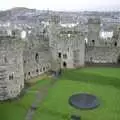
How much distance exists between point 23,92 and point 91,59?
75.9ft

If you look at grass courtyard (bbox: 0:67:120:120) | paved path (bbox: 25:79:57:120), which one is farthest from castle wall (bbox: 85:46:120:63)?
paved path (bbox: 25:79:57:120)

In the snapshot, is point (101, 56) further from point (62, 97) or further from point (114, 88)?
point (62, 97)

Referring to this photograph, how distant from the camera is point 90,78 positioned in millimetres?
51031

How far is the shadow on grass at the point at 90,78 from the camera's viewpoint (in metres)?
48.8

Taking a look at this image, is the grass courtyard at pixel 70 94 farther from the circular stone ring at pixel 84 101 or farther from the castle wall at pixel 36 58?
the castle wall at pixel 36 58

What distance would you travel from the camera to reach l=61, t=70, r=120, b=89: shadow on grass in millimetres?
48750

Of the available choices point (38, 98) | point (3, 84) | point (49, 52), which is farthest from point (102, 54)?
point (3, 84)

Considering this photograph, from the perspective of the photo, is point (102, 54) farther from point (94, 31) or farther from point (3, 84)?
point (3, 84)

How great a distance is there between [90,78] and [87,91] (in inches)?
268

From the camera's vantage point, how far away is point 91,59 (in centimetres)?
6138

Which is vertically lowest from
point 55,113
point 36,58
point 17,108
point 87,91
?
point 55,113

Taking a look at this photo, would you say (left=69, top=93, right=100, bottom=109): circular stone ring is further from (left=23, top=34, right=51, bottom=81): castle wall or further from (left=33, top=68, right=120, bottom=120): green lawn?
(left=23, top=34, right=51, bottom=81): castle wall

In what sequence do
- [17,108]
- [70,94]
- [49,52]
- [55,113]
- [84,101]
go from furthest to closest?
1. [49,52]
2. [70,94]
3. [84,101]
4. [17,108]
5. [55,113]

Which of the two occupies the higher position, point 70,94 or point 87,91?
point 87,91
